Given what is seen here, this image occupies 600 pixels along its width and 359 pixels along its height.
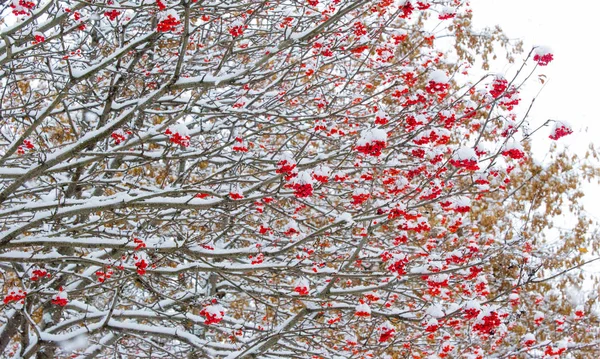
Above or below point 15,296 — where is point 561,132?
above

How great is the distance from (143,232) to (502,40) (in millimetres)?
8378

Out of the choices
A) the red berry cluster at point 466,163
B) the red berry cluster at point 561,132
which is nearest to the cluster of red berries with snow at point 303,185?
the red berry cluster at point 466,163

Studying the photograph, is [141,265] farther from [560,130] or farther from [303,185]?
[560,130]

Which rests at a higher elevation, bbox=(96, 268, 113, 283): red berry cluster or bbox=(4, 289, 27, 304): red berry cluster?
bbox=(96, 268, 113, 283): red berry cluster

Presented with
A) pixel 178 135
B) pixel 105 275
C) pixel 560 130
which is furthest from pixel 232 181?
pixel 560 130

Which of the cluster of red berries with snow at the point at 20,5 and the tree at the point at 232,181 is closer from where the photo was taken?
the cluster of red berries with snow at the point at 20,5

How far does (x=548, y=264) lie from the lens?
10.4 metres

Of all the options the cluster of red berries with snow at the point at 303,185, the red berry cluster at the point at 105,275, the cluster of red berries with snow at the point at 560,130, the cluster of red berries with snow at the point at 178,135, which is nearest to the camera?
the cluster of red berries with snow at the point at 303,185

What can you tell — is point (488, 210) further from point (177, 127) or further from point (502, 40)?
point (177, 127)

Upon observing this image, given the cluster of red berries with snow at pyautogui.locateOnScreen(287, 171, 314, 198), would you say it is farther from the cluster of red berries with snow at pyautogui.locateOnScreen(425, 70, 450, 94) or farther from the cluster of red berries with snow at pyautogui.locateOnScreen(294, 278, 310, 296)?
the cluster of red berries with snow at pyautogui.locateOnScreen(425, 70, 450, 94)

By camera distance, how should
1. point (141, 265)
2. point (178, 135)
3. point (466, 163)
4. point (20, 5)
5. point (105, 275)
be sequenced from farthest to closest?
point (105, 275) < point (141, 265) < point (466, 163) < point (178, 135) < point (20, 5)

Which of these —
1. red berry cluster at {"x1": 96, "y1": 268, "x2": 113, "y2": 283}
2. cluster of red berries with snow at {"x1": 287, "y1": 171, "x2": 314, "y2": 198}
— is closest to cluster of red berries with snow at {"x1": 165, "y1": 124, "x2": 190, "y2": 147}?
cluster of red berries with snow at {"x1": 287, "y1": 171, "x2": 314, "y2": 198}

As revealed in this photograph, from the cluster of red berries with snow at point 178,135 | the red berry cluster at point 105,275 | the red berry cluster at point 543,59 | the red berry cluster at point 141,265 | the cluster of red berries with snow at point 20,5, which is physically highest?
the red berry cluster at point 543,59

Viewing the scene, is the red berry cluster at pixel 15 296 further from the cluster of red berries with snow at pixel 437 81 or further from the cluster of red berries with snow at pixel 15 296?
the cluster of red berries with snow at pixel 437 81
